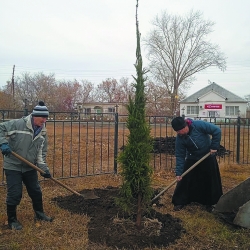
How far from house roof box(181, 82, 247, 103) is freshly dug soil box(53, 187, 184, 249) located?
38903mm

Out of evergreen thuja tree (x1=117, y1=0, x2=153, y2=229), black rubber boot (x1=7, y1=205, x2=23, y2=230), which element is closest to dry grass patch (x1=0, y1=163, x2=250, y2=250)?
black rubber boot (x1=7, y1=205, x2=23, y2=230)

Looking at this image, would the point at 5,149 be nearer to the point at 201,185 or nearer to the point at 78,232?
the point at 78,232

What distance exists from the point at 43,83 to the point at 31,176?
41280mm

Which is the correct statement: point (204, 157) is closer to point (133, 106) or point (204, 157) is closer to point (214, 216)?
point (214, 216)

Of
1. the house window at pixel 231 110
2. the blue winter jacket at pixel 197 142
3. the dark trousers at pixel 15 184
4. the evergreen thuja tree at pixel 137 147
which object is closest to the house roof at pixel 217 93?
the house window at pixel 231 110

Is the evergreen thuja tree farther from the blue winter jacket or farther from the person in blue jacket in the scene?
the blue winter jacket

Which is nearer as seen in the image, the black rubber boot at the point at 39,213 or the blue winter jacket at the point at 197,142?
the black rubber boot at the point at 39,213

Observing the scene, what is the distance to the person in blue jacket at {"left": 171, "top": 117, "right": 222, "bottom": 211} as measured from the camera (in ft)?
13.5

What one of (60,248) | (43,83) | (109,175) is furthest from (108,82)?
(60,248)

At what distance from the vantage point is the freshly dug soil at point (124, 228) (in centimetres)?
317

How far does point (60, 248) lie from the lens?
10.1 ft

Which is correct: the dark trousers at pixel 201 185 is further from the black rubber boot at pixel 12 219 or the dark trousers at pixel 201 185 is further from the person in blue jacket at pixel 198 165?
the black rubber boot at pixel 12 219

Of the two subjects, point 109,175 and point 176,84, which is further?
point 176,84

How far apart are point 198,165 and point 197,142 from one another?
1.39 feet
